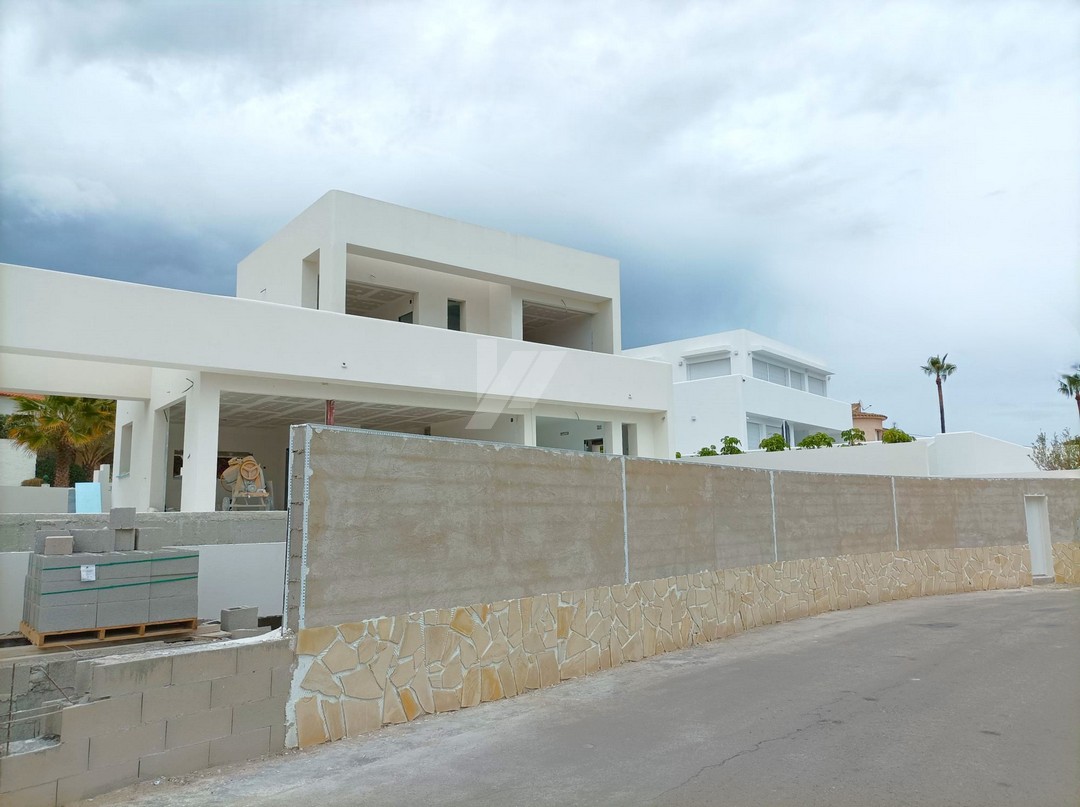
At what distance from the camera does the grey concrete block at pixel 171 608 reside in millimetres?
9656

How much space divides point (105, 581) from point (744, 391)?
122 feet

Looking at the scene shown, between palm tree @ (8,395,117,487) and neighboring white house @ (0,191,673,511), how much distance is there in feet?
17.3

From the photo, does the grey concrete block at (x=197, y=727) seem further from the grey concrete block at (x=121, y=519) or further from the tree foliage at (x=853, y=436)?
the tree foliage at (x=853, y=436)

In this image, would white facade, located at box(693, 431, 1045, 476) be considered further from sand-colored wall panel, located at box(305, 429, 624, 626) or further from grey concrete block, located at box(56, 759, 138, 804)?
grey concrete block, located at box(56, 759, 138, 804)

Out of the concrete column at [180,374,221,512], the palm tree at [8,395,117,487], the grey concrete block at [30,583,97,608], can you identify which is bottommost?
the grey concrete block at [30,583,97,608]

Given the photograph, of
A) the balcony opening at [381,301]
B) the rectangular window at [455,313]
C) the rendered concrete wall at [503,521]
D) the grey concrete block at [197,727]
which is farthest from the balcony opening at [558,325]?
the grey concrete block at [197,727]

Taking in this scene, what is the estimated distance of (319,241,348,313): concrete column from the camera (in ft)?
68.6

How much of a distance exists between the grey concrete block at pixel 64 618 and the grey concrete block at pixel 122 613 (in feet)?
0.26

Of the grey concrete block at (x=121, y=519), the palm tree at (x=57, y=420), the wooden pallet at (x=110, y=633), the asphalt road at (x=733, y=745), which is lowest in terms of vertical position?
the asphalt road at (x=733, y=745)

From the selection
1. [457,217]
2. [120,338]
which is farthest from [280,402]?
[457,217]

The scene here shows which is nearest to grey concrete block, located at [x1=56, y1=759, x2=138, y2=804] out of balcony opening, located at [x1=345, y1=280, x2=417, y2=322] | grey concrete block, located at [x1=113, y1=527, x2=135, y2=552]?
→ grey concrete block, located at [x1=113, y1=527, x2=135, y2=552]

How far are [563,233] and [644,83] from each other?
15.4m

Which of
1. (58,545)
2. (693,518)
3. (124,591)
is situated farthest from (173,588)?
(693,518)

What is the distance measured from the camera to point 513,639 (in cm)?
846
